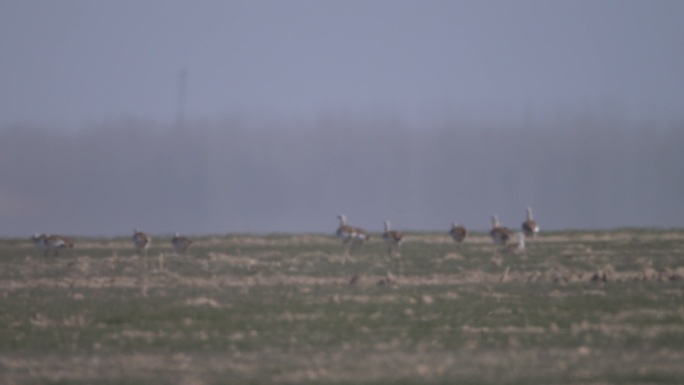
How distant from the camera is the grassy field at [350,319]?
1636 centimetres

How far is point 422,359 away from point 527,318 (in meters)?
5.90

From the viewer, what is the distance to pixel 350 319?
23000mm

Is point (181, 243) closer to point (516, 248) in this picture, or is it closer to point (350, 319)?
point (516, 248)

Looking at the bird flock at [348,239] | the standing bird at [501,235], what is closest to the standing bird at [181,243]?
the bird flock at [348,239]

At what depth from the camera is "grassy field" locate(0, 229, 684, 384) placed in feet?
53.7

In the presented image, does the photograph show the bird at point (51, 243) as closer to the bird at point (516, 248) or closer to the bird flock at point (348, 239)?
the bird flock at point (348, 239)

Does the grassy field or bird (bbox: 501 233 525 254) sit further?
bird (bbox: 501 233 525 254)

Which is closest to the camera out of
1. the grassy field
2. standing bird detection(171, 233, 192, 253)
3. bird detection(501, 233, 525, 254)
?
the grassy field

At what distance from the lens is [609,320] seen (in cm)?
2211

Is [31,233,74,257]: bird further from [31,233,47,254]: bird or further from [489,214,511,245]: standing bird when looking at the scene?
[489,214,511,245]: standing bird

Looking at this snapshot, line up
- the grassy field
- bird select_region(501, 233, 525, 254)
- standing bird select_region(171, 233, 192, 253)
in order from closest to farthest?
the grassy field → bird select_region(501, 233, 525, 254) → standing bird select_region(171, 233, 192, 253)

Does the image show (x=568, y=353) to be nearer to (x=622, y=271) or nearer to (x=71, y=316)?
(x=71, y=316)

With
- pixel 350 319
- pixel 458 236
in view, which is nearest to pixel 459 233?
pixel 458 236

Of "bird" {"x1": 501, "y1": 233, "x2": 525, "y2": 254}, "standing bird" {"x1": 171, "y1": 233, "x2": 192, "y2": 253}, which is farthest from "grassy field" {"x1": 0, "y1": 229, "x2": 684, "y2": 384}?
"standing bird" {"x1": 171, "y1": 233, "x2": 192, "y2": 253}
